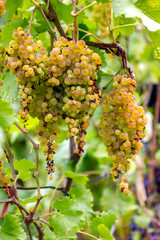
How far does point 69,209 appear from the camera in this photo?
31.7 inches

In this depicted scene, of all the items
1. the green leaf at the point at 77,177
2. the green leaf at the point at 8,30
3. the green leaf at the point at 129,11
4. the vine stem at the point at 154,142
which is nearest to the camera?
the green leaf at the point at 129,11

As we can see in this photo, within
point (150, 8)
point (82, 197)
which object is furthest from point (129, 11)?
point (82, 197)

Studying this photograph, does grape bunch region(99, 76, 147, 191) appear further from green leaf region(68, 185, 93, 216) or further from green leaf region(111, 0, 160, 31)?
A: green leaf region(68, 185, 93, 216)

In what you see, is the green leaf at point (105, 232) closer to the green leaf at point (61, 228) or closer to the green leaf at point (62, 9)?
the green leaf at point (61, 228)

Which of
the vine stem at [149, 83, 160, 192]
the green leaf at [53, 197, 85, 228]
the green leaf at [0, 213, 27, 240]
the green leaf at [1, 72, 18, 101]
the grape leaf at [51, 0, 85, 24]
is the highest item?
the grape leaf at [51, 0, 85, 24]

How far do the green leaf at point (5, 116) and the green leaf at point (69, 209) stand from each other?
1.25ft

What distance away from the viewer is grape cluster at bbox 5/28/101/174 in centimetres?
55

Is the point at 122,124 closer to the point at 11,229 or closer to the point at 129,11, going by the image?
the point at 129,11

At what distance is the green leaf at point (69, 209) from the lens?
80cm

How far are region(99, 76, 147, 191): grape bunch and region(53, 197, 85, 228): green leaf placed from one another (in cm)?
21

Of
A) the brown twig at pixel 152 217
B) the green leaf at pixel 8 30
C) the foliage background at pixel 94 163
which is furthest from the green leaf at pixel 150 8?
the brown twig at pixel 152 217

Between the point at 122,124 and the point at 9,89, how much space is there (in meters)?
0.26

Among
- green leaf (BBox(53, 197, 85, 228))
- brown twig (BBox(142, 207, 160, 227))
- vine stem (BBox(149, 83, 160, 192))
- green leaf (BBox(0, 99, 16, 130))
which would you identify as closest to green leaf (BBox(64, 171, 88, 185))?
green leaf (BBox(53, 197, 85, 228))

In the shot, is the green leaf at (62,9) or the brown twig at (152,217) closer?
the green leaf at (62,9)
